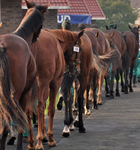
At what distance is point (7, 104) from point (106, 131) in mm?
4396

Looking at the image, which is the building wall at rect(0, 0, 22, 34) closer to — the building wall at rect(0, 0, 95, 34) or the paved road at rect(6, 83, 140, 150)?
the building wall at rect(0, 0, 95, 34)

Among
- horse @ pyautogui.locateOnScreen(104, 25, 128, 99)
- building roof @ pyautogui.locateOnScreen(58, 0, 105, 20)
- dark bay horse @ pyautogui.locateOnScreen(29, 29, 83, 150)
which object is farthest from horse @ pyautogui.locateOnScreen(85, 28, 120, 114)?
building roof @ pyautogui.locateOnScreen(58, 0, 105, 20)

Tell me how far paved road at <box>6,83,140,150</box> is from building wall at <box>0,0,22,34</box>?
559cm

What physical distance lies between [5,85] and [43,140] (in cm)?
305

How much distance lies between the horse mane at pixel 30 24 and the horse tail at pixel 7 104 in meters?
0.99

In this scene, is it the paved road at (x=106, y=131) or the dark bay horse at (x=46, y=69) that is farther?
the paved road at (x=106, y=131)

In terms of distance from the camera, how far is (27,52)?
5.80 meters

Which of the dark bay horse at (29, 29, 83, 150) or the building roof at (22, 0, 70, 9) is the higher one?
the dark bay horse at (29, 29, 83, 150)

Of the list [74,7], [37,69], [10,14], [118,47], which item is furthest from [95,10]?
[37,69]

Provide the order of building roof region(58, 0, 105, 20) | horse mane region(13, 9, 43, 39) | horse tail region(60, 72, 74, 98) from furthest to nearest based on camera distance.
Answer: building roof region(58, 0, 105, 20)
horse tail region(60, 72, 74, 98)
horse mane region(13, 9, 43, 39)

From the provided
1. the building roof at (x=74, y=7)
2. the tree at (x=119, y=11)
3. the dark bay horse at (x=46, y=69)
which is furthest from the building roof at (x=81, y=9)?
the tree at (x=119, y=11)

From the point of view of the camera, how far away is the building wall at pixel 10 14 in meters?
17.9

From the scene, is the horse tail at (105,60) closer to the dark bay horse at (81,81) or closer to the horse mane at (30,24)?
the dark bay horse at (81,81)

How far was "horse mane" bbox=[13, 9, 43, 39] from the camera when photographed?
21.1 ft
